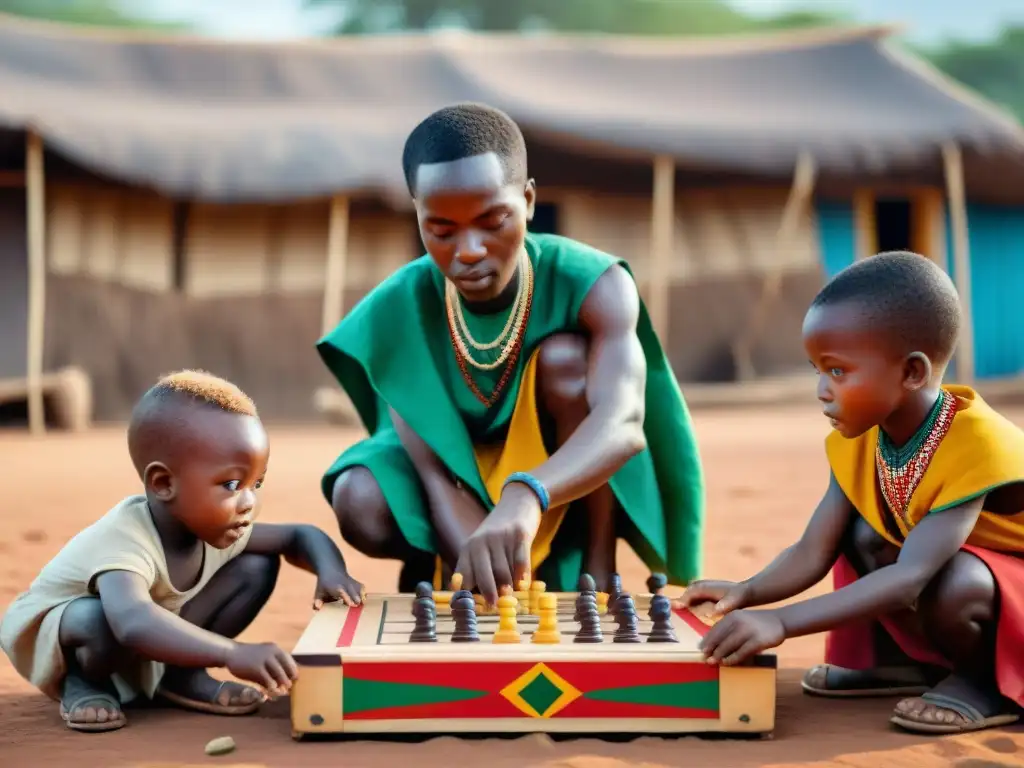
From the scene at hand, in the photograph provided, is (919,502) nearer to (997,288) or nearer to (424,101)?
(424,101)

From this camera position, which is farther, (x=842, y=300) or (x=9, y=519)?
(x=9, y=519)

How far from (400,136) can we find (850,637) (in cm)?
1189

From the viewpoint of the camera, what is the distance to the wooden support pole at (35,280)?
13242 mm

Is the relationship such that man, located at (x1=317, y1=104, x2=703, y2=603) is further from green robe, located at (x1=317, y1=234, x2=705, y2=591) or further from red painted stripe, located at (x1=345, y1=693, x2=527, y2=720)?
red painted stripe, located at (x1=345, y1=693, x2=527, y2=720)

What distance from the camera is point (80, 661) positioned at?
10.7 feet

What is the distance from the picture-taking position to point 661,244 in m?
15.2

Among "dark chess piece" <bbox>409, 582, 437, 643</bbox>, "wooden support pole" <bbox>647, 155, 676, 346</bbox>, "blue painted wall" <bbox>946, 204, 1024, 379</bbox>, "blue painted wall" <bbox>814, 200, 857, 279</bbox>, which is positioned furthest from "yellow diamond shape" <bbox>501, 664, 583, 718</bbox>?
"blue painted wall" <bbox>946, 204, 1024, 379</bbox>

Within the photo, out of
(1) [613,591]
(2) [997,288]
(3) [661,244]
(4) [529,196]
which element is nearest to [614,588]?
(1) [613,591]

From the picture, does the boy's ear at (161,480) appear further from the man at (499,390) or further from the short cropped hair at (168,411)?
the man at (499,390)

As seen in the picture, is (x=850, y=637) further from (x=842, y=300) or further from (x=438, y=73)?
(x=438, y=73)

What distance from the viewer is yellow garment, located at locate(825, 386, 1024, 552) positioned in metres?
3.14

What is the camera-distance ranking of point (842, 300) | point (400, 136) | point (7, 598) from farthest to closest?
1. point (400, 136)
2. point (7, 598)
3. point (842, 300)

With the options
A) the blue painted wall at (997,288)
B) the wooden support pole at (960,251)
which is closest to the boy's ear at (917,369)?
the wooden support pole at (960,251)

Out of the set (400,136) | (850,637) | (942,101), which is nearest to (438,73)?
(400,136)
